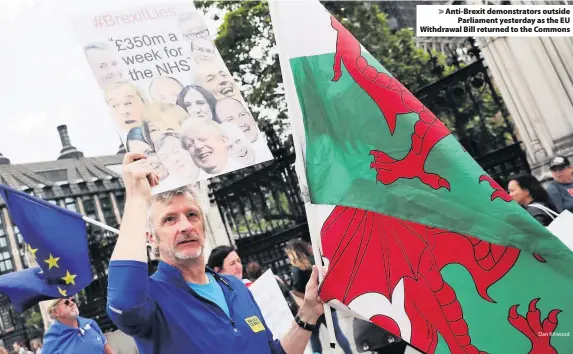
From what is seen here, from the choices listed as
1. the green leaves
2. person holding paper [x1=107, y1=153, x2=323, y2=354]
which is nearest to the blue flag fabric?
person holding paper [x1=107, y1=153, x2=323, y2=354]

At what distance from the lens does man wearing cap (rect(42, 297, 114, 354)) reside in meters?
6.20

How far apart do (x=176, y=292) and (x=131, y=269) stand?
44 centimetres

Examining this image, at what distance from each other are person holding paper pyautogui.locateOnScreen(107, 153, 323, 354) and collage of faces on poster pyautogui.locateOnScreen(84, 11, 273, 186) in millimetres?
202

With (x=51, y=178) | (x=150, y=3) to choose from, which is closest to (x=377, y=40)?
(x=150, y=3)

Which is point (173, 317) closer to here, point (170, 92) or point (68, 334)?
point (170, 92)

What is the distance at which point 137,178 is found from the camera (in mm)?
2432

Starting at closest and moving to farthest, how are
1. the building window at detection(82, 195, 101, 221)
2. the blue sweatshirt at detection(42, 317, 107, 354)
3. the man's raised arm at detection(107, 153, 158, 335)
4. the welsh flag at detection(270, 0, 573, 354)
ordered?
the man's raised arm at detection(107, 153, 158, 335), the welsh flag at detection(270, 0, 573, 354), the blue sweatshirt at detection(42, 317, 107, 354), the building window at detection(82, 195, 101, 221)

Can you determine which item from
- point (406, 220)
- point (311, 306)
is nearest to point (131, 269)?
point (311, 306)

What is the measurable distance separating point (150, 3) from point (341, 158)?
117 centimetres

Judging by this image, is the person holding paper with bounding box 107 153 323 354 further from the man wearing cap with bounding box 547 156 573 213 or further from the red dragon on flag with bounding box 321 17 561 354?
the man wearing cap with bounding box 547 156 573 213

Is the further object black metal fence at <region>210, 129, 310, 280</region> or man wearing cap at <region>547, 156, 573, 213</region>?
black metal fence at <region>210, 129, 310, 280</region>

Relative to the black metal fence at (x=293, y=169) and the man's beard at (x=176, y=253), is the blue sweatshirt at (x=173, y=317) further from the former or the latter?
the black metal fence at (x=293, y=169)

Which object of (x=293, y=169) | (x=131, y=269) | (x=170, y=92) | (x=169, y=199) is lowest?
(x=131, y=269)

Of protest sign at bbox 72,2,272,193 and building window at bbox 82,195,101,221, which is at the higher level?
building window at bbox 82,195,101,221
